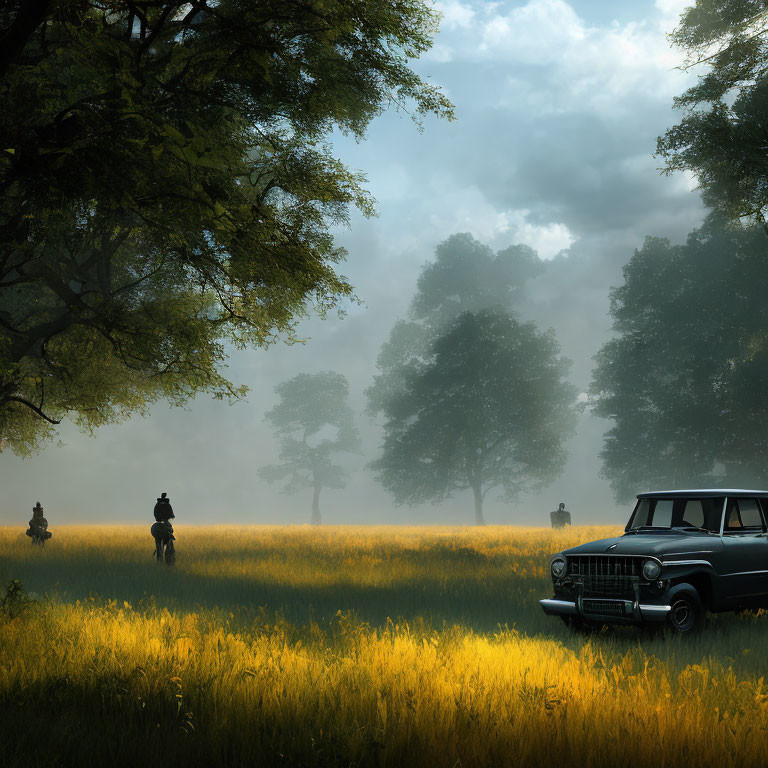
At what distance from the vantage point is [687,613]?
8.73 m

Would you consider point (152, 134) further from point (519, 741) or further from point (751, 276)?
point (751, 276)

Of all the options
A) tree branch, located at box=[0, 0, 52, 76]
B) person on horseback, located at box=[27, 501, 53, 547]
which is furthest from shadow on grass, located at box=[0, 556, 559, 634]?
person on horseback, located at box=[27, 501, 53, 547]

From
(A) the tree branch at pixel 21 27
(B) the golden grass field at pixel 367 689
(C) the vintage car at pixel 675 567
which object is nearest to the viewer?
(B) the golden grass field at pixel 367 689

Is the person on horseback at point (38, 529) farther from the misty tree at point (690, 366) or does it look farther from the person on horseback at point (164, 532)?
the misty tree at point (690, 366)

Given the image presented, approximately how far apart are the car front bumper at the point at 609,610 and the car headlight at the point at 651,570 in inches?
12.7

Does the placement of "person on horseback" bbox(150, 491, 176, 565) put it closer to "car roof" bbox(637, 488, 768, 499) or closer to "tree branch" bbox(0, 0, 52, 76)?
"car roof" bbox(637, 488, 768, 499)

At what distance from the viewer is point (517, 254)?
223 ft

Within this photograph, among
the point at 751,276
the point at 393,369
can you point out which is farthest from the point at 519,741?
the point at 393,369

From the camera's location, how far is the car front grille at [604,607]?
8.19 meters

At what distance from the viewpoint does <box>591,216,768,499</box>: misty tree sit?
33.2 meters

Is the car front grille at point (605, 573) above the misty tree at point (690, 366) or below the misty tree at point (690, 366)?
below

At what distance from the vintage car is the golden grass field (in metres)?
0.36

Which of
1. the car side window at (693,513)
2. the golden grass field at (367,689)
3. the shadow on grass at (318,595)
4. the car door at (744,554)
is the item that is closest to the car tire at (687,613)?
the golden grass field at (367,689)

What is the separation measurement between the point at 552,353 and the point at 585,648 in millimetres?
39235
